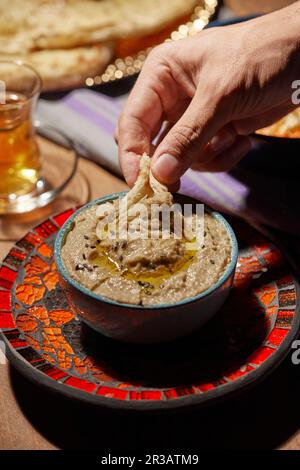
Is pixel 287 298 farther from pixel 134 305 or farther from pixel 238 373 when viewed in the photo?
pixel 134 305

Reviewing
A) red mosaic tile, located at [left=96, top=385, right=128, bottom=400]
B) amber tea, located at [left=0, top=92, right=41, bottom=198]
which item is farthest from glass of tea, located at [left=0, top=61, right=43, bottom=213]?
red mosaic tile, located at [left=96, top=385, right=128, bottom=400]

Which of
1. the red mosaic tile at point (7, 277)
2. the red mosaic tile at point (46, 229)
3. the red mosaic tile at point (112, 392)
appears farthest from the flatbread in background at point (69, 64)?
the red mosaic tile at point (112, 392)

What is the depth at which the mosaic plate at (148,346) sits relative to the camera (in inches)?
48.6

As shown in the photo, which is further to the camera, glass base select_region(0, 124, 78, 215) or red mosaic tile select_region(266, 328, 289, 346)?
glass base select_region(0, 124, 78, 215)

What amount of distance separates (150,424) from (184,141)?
689mm

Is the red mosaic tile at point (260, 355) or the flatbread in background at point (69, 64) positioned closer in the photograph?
the red mosaic tile at point (260, 355)

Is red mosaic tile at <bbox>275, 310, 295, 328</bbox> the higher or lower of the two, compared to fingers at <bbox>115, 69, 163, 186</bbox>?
lower

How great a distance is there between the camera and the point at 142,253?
1.36 m

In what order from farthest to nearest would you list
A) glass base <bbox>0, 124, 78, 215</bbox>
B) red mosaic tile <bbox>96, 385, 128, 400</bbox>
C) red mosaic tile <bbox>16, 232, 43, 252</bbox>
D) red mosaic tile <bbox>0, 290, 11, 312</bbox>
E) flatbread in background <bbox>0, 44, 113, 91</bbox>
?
flatbread in background <bbox>0, 44, 113, 91</bbox>
glass base <bbox>0, 124, 78, 215</bbox>
red mosaic tile <bbox>16, 232, 43, 252</bbox>
red mosaic tile <bbox>0, 290, 11, 312</bbox>
red mosaic tile <bbox>96, 385, 128, 400</bbox>

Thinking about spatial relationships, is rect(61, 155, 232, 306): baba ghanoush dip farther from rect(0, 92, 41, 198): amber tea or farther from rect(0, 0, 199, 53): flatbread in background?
rect(0, 0, 199, 53): flatbread in background

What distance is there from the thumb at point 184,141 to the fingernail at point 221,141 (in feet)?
1.22

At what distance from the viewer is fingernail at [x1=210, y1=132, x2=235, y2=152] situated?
77.2 inches

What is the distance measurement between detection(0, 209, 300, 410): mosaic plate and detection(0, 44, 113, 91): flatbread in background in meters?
0.98

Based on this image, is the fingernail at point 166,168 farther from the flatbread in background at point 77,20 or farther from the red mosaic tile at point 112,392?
the flatbread in background at point 77,20
